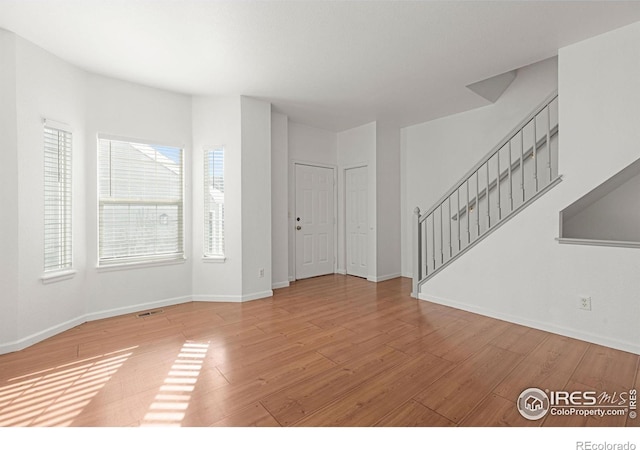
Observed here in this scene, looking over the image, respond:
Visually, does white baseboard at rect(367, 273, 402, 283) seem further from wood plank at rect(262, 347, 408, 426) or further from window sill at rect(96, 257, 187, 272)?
window sill at rect(96, 257, 187, 272)

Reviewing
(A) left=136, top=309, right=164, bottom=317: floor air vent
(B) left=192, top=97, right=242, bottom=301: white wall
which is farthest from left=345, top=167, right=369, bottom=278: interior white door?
(A) left=136, top=309, right=164, bottom=317: floor air vent

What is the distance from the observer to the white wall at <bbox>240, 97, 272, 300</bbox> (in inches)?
165

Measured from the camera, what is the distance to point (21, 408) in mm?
1923

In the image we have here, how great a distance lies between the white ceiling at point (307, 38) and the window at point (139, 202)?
90 centimetres

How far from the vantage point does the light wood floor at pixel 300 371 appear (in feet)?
6.00

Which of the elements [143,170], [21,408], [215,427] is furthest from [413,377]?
[143,170]

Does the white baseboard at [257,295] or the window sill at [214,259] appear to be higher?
the window sill at [214,259]

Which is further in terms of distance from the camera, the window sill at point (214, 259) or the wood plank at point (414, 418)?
the window sill at point (214, 259)

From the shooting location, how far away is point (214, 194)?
424cm

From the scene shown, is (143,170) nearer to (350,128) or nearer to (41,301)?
(41,301)

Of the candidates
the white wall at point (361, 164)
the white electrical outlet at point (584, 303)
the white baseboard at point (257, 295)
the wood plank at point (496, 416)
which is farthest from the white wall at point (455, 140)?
the wood plank at point (496, 416)

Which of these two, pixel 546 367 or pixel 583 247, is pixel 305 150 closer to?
pixel 583 247

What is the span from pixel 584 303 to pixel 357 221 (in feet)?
11.7

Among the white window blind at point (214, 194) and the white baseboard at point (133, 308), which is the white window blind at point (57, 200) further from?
the white window blind at point (214, 194)
